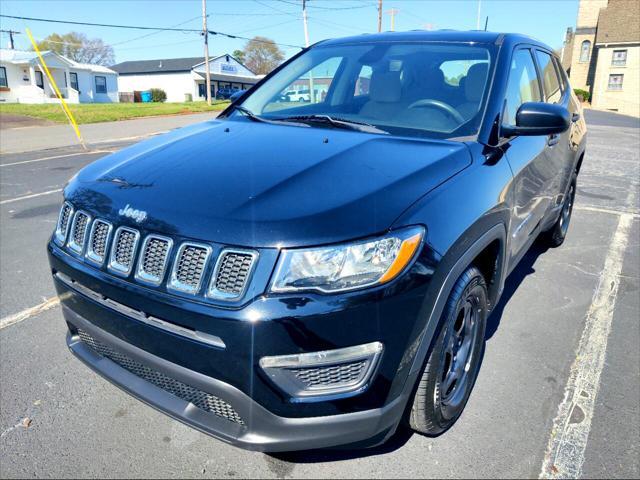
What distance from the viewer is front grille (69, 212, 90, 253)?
2172 millimetres

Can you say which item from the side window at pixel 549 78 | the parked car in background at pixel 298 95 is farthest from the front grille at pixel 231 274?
the side window at pixel 549 78

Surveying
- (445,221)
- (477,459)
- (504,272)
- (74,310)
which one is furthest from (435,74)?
(74,310)

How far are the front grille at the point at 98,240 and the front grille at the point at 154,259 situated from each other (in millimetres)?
232

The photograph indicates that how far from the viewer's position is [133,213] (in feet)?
6.41

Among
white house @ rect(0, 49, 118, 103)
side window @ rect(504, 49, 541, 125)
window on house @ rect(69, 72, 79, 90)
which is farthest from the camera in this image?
window on house @ rect(69, 72, 79, 90)

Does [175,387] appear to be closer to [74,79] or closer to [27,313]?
[27,313]

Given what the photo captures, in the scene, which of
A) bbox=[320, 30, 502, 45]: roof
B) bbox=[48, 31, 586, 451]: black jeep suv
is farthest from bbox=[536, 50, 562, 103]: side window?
bbox=[48, 31, 586, 451]: black jeep suv

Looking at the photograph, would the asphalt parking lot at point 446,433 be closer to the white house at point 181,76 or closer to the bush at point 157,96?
the bush at point 157,96

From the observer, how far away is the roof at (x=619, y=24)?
45219mm

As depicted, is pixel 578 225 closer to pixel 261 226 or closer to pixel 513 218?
pixel 513 218

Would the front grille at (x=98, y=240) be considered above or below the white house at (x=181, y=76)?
below

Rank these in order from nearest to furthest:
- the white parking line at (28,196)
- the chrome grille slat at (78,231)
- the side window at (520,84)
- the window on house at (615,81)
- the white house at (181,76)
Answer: the chrome grille slat at (78,231) < the side window at (520,84) < the white parking line at (28,196) < the window on house at (615,81) < the white house at (181,76)

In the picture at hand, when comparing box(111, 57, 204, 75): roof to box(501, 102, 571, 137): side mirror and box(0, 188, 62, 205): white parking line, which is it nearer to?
box(0, 188, 62, 205): white parking line

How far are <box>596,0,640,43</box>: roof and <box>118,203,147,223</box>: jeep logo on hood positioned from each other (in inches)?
2130
